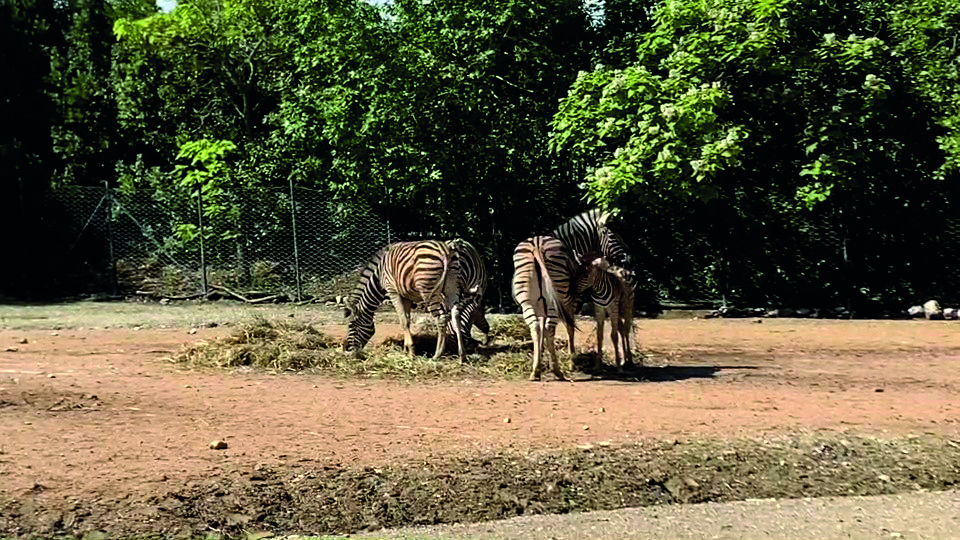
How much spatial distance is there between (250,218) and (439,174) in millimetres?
4660

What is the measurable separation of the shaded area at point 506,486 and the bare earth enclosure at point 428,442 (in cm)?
1

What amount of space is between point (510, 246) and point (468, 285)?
27.7 ft

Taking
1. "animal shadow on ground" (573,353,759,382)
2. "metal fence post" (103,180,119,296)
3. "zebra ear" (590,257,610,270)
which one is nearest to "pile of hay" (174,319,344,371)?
"animal shadow on ground" (573,353,759,382)

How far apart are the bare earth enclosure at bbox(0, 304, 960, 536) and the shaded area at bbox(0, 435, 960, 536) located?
13 mm

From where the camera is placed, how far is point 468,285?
1258 centimetres

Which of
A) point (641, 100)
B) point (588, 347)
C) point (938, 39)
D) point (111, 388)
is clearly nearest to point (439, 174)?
point (641, 100)

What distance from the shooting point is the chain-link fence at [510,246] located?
19503 millimetres

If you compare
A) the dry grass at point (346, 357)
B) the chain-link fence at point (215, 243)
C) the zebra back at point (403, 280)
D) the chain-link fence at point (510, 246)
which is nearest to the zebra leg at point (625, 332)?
the dry grass at point (346, 357)

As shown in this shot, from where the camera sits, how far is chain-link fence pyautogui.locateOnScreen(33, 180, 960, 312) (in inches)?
768

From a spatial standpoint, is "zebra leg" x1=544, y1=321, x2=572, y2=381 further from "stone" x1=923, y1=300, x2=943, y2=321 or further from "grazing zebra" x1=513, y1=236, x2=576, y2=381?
"stone" x1=923, y1=300, x2=943, y2=321

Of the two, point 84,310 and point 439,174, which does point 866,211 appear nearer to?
point 439,174

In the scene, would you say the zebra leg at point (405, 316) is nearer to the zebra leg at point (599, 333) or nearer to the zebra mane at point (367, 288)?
the zebra mane at point (367, 288)

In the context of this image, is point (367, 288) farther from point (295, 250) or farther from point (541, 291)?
point (295, 250)

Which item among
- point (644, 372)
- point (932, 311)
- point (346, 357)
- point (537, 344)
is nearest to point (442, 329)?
point (346, 357)
